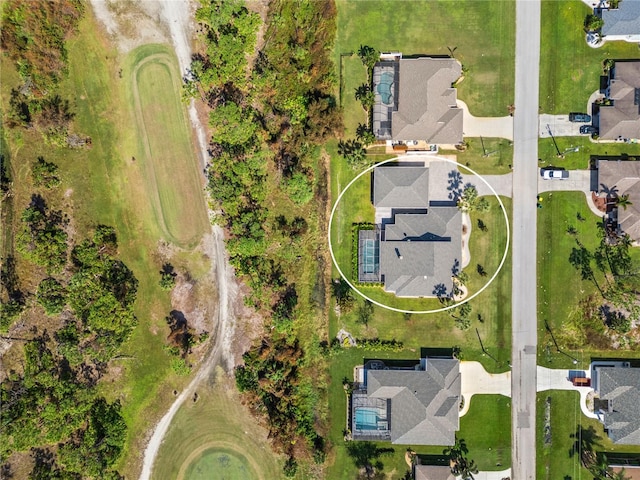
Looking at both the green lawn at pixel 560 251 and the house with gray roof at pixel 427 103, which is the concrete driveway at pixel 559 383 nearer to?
the green lawn at pixel 560 251

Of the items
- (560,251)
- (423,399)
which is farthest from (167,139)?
(560,251)

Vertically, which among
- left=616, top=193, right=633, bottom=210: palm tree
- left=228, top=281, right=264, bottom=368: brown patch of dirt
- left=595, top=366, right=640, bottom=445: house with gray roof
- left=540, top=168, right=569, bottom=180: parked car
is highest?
left=540, top=168, right=569, bottom=180: parked car

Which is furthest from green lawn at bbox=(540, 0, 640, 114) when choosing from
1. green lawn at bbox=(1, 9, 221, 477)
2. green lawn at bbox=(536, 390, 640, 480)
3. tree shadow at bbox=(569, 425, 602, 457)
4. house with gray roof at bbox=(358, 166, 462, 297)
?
green lawn at bbox=(1, 9, 221, 477)

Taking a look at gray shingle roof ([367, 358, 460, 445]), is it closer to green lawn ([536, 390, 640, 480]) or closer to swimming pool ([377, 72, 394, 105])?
green lawn ([536, 390, 640, 480])

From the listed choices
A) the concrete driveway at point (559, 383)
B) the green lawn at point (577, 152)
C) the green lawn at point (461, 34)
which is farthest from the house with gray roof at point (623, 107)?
the concrete driveway at point (559, 383)

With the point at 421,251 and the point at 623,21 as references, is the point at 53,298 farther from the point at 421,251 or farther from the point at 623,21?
the point at 623,21

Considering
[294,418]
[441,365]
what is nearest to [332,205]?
[441,365]

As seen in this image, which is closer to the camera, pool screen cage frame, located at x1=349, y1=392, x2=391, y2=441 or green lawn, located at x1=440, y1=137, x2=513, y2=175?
pool screen cage frame, located at x1=349, y1=392, x2=391, y2=441
